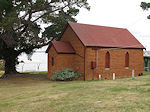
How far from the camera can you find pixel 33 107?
10297mm

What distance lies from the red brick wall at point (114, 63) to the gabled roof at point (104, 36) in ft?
3.02

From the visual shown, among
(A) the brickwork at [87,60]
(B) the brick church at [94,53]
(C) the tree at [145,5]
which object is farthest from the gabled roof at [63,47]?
(C) the tree at [145,5]

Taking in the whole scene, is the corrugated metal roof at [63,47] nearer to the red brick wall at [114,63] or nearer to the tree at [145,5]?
the red brick wall at [114,63]

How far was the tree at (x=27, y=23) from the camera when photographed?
993 inches

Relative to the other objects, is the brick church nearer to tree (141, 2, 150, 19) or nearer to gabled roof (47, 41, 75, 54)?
gabled roof (47, 41, 75, 54)

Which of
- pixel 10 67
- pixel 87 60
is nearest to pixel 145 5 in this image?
pixel 87 60

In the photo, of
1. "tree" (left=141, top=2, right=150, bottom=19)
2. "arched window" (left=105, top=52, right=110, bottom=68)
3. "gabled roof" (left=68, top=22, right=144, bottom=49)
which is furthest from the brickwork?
"tree" (left=141, top=2, right=150, bottom=19)

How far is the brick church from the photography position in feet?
93.1

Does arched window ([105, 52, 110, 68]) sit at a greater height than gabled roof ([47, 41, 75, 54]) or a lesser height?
lesser

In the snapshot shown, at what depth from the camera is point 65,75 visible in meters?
27.6

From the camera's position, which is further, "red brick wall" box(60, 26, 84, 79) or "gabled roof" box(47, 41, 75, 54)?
"gabled roof" box(47, 41, 75, 54)

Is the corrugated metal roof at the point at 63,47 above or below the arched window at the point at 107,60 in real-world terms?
above

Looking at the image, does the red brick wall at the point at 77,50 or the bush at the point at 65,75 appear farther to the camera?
the red brick wall at the point at 77,50

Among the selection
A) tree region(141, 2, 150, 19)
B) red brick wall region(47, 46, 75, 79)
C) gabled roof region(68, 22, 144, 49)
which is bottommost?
red brick wall region(47, 46, 75, 79)
